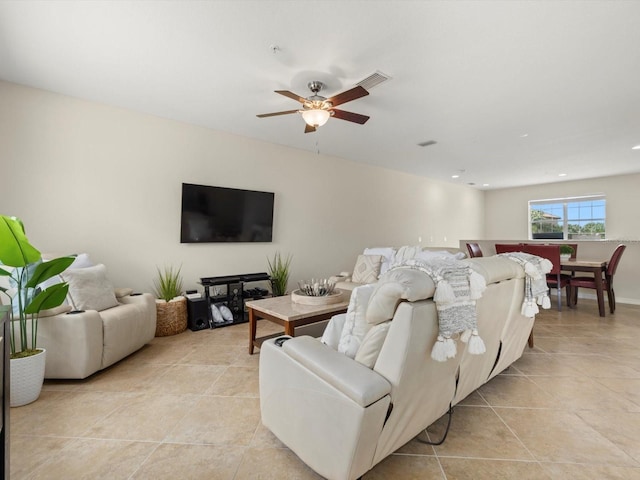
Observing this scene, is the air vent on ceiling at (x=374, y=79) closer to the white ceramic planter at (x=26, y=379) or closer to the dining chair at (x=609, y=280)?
the white ceramic planter at (x=26, y=379)

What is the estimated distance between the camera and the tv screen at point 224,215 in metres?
3.82

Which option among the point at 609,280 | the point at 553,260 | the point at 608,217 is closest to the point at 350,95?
the point at 553,260

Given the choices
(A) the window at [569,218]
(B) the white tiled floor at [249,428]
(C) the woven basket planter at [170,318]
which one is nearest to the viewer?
(B) the white tiled floor at [249,428]

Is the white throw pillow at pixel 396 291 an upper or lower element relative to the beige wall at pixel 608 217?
lower

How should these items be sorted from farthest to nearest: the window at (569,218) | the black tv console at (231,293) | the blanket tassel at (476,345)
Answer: the window at (569,218) → the black tv console at (231,293) → the blanket tassel at (476,345)

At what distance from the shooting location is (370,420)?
1127 mm

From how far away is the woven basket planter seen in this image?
336 cm

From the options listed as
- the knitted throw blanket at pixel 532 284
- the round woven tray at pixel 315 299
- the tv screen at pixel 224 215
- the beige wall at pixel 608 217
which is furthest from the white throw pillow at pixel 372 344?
the beige wall at pixel 608 217

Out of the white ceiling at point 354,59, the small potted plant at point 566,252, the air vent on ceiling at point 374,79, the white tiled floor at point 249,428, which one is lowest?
the white tiled floor at point 249,428

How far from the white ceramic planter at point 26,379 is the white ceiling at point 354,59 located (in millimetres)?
2278

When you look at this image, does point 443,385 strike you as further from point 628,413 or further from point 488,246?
point 488,246

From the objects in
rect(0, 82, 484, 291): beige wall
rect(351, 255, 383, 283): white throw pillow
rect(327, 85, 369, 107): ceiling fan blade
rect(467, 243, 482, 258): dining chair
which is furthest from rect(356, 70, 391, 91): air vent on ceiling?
rect(467, 243, 482, 258): dining chair

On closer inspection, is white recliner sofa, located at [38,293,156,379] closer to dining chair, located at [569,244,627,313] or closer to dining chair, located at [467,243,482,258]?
dining chair, located at [467,243,482,258]

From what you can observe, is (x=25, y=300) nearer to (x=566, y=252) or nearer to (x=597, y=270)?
(x=597, y=270)
